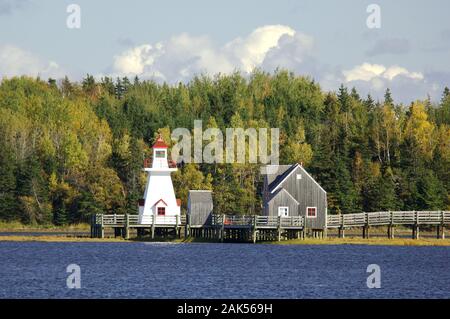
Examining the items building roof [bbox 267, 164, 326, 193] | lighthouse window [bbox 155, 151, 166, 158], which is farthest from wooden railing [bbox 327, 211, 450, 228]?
lighthouse window [bbox 155, 151, 166, 158]

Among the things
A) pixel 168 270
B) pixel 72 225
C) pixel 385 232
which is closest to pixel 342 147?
pixel 385 232

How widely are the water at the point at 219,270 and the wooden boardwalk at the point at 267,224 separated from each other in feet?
3.61

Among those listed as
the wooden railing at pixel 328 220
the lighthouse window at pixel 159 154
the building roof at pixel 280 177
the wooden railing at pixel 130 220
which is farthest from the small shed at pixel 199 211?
the building roof at pixel 280 177

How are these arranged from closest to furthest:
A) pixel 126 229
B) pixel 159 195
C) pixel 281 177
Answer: pixel 159 195 → pixel 126 229 → pixel 281 177

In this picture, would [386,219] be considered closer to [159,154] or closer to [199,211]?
[199,211]

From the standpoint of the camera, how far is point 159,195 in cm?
8988

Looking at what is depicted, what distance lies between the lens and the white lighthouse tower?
89.8m

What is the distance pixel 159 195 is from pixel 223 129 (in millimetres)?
38346

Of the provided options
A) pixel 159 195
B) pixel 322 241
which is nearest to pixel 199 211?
pixel 159 195

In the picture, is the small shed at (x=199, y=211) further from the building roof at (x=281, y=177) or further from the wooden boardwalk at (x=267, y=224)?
the building roof at (x=281, y=177)

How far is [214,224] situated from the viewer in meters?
89.2

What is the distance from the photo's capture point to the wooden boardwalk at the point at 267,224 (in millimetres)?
86625

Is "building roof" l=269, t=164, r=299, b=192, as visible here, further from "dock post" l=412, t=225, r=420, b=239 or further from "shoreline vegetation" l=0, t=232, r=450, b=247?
"dock post" l=412, t=225, r=420, b=239
